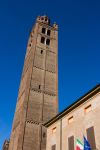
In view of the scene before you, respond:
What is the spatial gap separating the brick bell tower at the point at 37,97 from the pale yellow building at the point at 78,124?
18.8 feet

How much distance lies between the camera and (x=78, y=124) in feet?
68.1

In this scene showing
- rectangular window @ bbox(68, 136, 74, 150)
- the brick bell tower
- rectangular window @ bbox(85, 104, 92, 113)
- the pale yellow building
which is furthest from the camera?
the brick bell tower

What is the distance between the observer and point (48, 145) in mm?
24422

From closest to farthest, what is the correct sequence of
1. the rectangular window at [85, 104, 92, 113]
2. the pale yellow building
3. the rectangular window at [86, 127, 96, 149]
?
1. the rectangular window at [86, 127, 96, 149]
2. the pale yellow building
3. the rectangular window at [85, 104, 92, 113]

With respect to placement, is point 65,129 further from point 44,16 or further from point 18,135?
point 44,16

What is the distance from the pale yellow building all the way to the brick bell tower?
5735 mm

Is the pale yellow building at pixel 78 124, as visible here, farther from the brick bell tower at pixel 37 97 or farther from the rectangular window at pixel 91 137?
the brick bell tower at pixel 37 97

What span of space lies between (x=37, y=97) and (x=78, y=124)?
46.4 ft

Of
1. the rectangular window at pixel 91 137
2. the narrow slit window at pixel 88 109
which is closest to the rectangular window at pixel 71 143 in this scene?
the rectangular window at pixel 91 137

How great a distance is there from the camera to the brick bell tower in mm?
30016

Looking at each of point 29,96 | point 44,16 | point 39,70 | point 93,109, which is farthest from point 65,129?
point 44,16

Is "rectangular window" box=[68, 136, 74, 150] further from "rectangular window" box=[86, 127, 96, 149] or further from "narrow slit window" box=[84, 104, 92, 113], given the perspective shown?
"narrow slit window" box=[84, 104, 92, 113]

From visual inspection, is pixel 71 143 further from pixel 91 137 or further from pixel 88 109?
pixel 88 109

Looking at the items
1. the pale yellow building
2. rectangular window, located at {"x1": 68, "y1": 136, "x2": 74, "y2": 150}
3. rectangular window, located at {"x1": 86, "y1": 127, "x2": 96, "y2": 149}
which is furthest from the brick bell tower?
rectangular window, located at {"x1": 86, "y1": 127, "x2": 96, "y2": 149}
